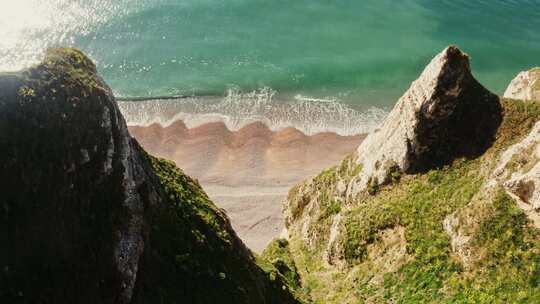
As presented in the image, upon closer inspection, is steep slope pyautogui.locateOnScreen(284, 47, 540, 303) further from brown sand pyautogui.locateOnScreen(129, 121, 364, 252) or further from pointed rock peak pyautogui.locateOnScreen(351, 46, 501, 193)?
brown sand pyautogui.locateOnScreen(129, 121, 364, 252)

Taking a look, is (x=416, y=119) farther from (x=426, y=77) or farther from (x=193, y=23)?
(x=193, y=23)

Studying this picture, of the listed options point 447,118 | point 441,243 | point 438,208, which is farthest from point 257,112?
point 441,243

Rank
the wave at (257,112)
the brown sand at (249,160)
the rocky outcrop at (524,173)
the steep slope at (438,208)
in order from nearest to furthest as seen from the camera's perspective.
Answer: the rocky outcrop at (524,173) < the steep slope at (438,208) < the brown sand at (249,160) < the wave at (257,112)

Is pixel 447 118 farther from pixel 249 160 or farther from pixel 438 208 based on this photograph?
pixel 249 160

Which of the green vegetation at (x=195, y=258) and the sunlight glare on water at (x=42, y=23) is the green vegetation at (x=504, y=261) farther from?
the sunlight glare on water at (x=42, y=23)

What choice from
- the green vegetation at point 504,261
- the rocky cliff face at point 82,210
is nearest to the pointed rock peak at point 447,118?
the green vegetation at point 504,261

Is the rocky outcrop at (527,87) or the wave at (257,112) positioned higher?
the rocky outcrop at (527,87)

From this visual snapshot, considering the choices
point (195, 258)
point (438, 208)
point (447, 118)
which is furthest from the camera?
point (447, 118)
